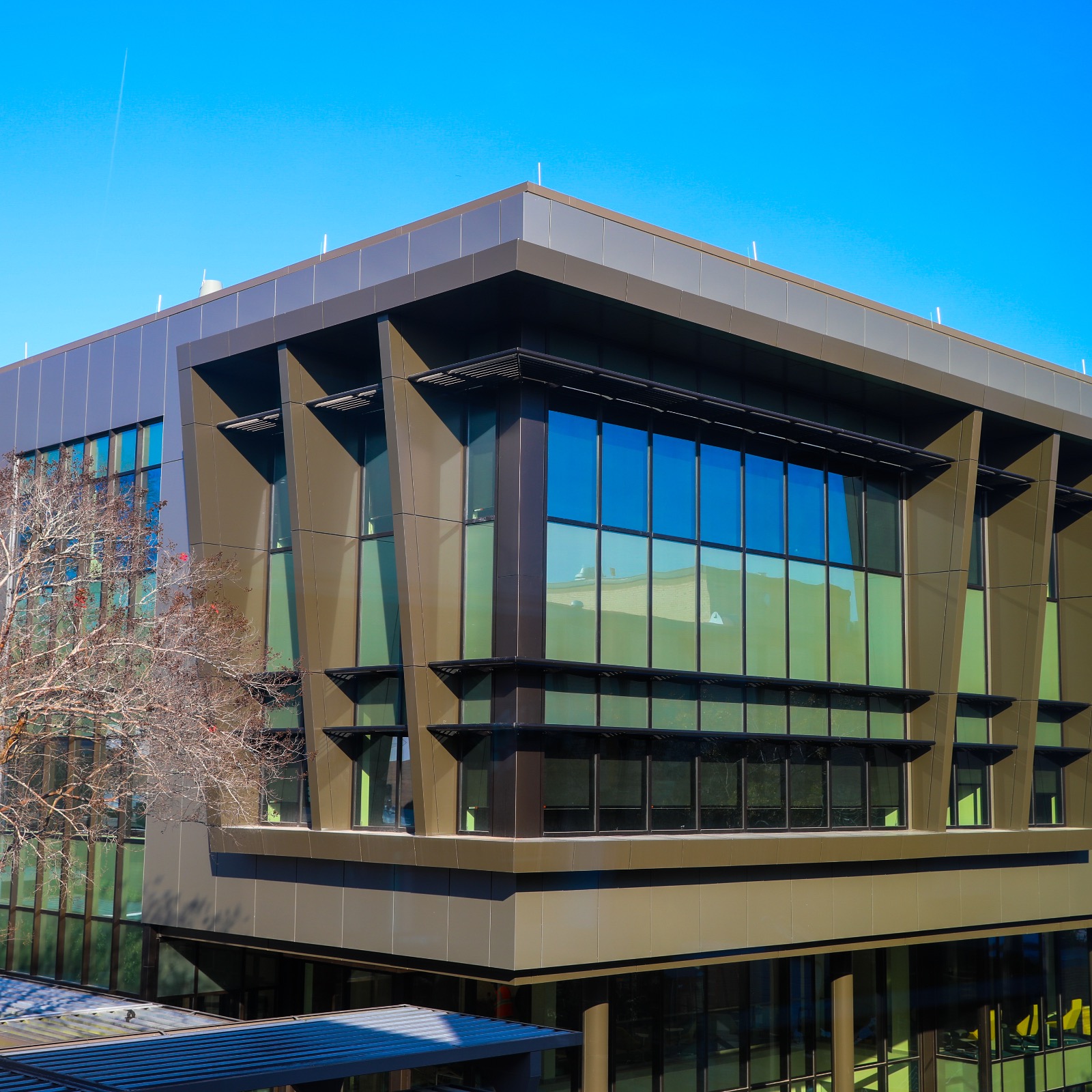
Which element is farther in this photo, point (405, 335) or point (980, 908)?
point (980, 908)

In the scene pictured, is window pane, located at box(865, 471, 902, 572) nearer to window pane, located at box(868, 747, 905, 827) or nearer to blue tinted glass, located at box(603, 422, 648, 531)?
window pane, located at box(868, 747, 905, 827)

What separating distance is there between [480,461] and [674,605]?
13.8 ft

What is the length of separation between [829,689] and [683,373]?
6687 mm

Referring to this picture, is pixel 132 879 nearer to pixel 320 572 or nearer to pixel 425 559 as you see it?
pixel 320 572

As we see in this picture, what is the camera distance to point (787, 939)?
23.0 m

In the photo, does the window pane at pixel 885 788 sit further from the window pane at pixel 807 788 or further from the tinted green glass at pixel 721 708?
the tinted green glass at pixel 721 708

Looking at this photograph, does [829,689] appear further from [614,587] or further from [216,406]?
[216,406]

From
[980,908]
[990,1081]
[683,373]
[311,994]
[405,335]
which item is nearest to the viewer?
[405,335]

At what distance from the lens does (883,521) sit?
26703 millimetres

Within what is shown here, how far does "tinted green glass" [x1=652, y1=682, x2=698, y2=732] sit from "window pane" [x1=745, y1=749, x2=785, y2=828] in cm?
180

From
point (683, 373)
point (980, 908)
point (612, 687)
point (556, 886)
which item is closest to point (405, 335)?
point (683, 373)

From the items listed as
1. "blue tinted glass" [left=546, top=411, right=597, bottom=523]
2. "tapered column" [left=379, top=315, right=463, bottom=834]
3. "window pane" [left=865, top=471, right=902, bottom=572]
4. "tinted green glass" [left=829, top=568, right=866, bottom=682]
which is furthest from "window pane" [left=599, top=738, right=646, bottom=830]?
"window pane" [left=865, top=471, right=902, bottom=572]

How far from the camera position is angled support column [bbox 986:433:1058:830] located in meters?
27.7

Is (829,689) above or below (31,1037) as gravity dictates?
above
